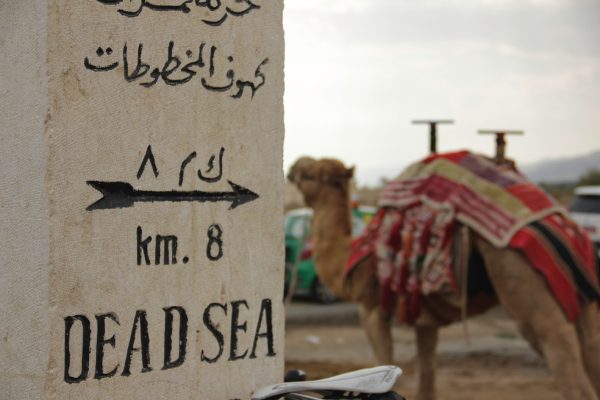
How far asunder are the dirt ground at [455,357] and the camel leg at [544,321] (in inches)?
105

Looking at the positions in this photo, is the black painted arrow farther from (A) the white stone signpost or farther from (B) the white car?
(B) the white car

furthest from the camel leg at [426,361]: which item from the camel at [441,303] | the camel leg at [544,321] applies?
the camel leg at [544,321]

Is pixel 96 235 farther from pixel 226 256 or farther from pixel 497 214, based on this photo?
pixel 497 214

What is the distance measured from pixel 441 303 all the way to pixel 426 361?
2.83 ft

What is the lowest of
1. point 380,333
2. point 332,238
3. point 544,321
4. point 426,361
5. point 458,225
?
point 426,361

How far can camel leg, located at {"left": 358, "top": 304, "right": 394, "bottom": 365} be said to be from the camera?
7.86 meters

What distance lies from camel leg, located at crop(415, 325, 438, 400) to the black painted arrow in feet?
17.7

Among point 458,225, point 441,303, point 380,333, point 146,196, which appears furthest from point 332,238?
point 146,196

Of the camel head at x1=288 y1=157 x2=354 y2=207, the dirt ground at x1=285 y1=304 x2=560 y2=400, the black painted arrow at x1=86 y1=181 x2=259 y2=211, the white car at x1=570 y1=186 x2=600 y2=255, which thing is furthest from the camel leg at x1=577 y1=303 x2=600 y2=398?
the white car at x1=570 y1=186 x2=600 y2=255

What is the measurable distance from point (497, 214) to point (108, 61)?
14.7 ft

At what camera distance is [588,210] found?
1417 centimetres

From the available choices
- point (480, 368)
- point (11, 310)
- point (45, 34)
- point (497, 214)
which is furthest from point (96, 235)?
point (480, 368)

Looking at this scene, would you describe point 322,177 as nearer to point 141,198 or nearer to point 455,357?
point 455,357

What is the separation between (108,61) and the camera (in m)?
2.78
